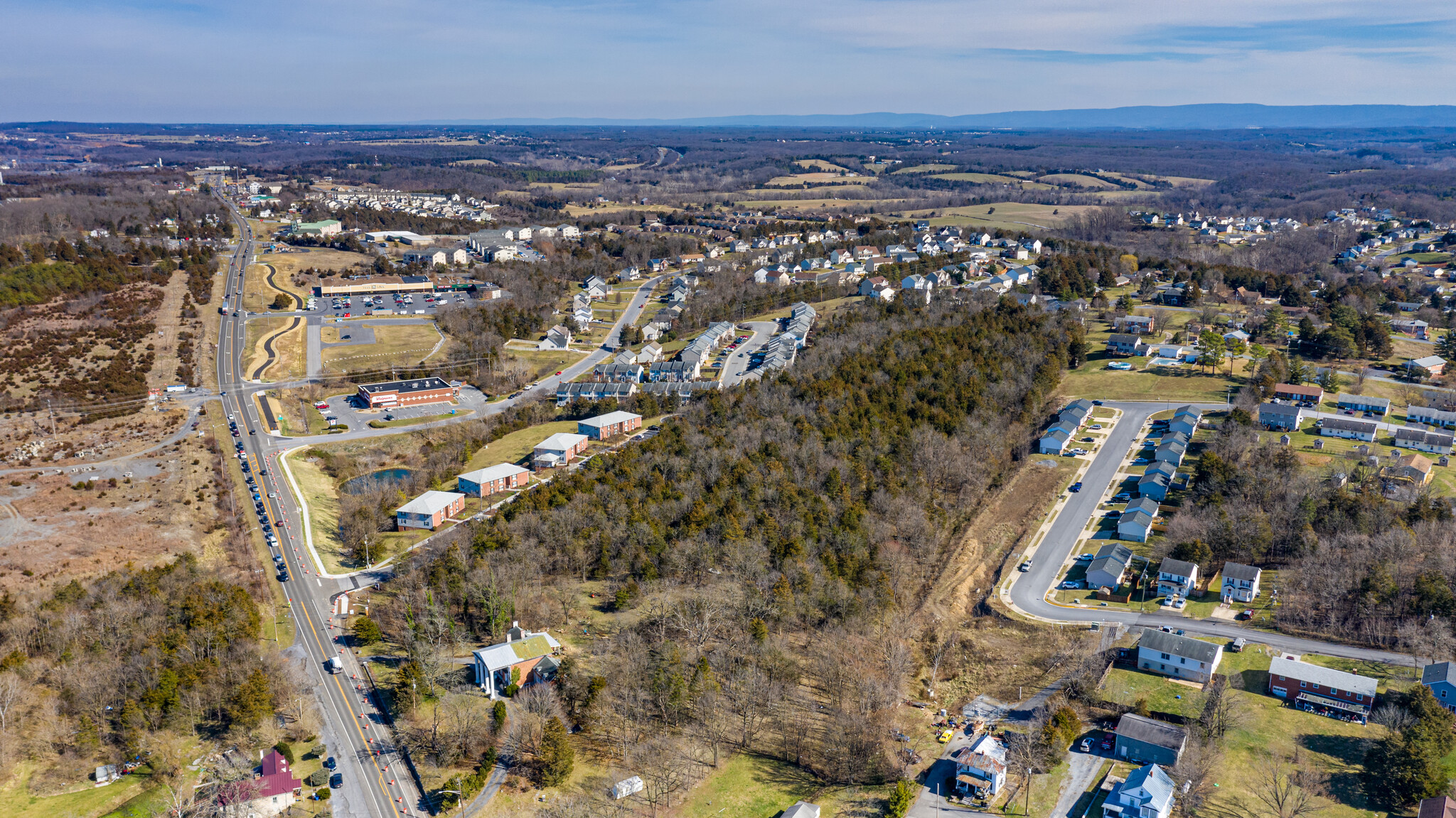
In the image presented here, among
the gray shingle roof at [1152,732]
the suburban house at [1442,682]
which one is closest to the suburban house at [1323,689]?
the suburban house at [1442,682]

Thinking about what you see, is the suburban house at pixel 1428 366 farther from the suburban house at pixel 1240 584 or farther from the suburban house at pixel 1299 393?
the suburban house at pixel 1240 584

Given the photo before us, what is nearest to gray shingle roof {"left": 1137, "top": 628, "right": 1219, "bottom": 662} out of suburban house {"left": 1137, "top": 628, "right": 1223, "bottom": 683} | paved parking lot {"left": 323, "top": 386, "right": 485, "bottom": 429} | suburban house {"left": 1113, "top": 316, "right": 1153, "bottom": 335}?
suburban house {"left": 1137, "top": 628, "right": 1223, "bottom": 683}

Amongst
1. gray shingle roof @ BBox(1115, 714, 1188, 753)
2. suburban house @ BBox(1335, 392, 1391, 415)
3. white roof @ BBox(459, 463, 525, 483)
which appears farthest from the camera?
suburban house @ BBox(1335, 392, 1391, 415)

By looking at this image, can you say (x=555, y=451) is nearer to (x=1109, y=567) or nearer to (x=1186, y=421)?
(x=1109, y=567)

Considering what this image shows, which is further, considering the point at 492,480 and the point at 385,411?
the point at 385,411

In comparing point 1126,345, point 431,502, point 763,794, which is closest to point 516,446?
point 431,502

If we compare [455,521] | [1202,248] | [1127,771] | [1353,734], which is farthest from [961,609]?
[1202,248]

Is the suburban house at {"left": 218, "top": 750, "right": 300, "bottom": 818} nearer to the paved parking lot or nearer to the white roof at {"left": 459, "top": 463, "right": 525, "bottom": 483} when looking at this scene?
the white roof at {"left": 459, "top": 463, "right": 525, "bottom": 483}
